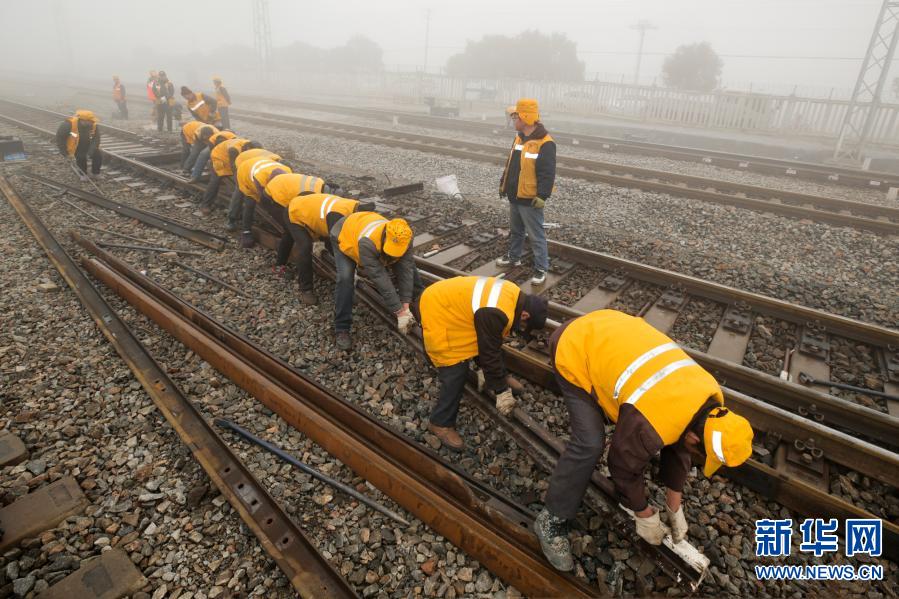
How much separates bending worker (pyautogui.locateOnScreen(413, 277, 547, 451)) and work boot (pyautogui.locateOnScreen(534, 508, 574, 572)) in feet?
3.07

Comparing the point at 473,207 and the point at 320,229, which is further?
the point at 473,207

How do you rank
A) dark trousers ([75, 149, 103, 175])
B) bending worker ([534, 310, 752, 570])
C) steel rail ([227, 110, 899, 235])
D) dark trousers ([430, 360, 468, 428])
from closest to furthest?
bending worker ([534, 310, 752, 570])
dark trousers ([430, 360, 468, 428])
steel rail ([227, 110, 899, 235])
dark trousers ([75, 149, 103, 175])

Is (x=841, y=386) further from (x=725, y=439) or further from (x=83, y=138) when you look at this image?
(x=83, y=138)

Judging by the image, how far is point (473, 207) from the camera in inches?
340

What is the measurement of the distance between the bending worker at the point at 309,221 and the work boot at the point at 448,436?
8.49 ft

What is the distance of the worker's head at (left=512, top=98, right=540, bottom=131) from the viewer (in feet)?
18.6

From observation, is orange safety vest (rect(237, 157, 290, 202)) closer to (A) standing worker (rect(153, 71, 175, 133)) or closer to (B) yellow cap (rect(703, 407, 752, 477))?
(B) yellow cap (rect(703, 407, 752, 477))

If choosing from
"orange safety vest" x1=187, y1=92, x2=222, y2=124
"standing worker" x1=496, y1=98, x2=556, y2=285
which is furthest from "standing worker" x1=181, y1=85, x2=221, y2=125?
"standing worker" x1=496, y1=98, x2=556, y2=285

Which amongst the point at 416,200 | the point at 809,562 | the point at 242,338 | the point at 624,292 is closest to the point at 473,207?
the point at 416,200

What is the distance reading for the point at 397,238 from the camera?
14.4 feet

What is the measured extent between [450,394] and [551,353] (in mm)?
941

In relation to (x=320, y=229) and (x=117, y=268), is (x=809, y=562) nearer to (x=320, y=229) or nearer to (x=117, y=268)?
(x=320, y=229)

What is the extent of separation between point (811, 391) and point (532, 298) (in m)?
2.44

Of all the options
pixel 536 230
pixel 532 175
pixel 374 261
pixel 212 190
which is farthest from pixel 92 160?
pixel 536 230
